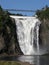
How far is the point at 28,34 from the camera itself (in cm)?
11481

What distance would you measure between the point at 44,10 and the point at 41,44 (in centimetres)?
1788

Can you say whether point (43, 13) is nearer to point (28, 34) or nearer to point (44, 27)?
point (44, 27)

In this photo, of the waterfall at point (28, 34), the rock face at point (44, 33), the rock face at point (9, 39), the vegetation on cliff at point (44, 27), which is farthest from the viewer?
the vegetation on cliff at point (44, 27)

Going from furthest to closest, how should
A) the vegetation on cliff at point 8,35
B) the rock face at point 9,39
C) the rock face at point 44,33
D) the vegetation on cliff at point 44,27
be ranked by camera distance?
the vegetation on cliff at point 44,27
the rock face at point 44,33
the vegetation on cliff at point 8,35
the rock face at point 9,39

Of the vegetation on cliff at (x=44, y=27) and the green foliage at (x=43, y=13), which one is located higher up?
the green foliage at (x=43, y=13)

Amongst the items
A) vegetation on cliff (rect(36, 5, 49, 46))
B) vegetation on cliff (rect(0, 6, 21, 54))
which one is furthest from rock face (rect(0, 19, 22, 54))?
vegetation on cliff (rect(36, 5, 49, 46))

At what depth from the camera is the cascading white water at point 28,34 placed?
367ft

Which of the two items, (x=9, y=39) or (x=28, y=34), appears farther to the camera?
(x=28, y=34)

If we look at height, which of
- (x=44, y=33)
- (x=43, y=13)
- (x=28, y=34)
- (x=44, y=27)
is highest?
(x=43, y=13)

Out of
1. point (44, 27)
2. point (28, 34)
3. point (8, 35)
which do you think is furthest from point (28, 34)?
point (8, 35)

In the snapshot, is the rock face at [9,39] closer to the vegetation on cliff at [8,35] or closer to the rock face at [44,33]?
the vegetation on cliff at [8,35]

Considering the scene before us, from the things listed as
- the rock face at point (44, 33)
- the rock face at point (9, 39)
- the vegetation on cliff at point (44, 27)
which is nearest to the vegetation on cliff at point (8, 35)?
the rock face at point (9, 39)

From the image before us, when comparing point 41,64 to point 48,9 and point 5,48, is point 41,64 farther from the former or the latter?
point 48,9

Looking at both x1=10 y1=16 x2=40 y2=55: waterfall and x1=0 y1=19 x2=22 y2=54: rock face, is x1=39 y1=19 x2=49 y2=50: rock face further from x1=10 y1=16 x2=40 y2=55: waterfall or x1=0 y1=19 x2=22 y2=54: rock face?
x1=0 y1=19 x2=22 y2=54: rock face
